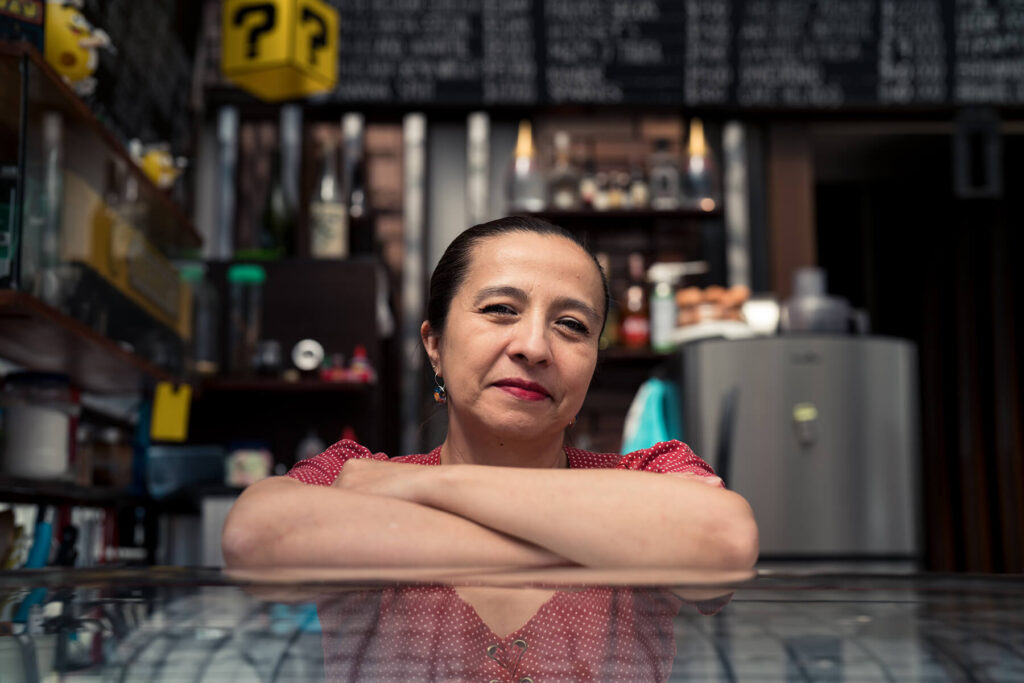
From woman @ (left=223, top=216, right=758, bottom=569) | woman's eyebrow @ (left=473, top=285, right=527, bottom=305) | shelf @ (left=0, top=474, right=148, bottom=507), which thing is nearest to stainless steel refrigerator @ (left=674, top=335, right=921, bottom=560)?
shelf @ (left=0, top=474, right=148, bottom=507)

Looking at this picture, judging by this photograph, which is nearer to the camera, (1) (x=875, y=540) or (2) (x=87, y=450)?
(2) (x=87, y=450)

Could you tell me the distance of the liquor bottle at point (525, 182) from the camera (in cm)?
391

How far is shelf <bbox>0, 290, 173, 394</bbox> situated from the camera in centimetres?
169

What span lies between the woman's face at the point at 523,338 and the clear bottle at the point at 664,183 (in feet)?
9.08

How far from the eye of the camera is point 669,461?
1.19 metres

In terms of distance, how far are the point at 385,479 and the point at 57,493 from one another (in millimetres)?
1230

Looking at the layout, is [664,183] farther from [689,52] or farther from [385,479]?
[385,479]

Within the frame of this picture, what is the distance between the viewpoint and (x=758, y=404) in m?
3.14

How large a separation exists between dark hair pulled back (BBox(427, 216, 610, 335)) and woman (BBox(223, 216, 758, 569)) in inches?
1.3

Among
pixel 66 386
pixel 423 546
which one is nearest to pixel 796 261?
pixel 66 386

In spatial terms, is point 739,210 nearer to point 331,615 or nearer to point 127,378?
point 127,378

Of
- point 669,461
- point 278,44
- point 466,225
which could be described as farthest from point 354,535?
point 466,225

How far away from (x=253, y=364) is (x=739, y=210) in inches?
78.3

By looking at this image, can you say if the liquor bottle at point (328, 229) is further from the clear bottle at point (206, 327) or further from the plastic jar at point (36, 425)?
the plastic jar at point (36, 425)
